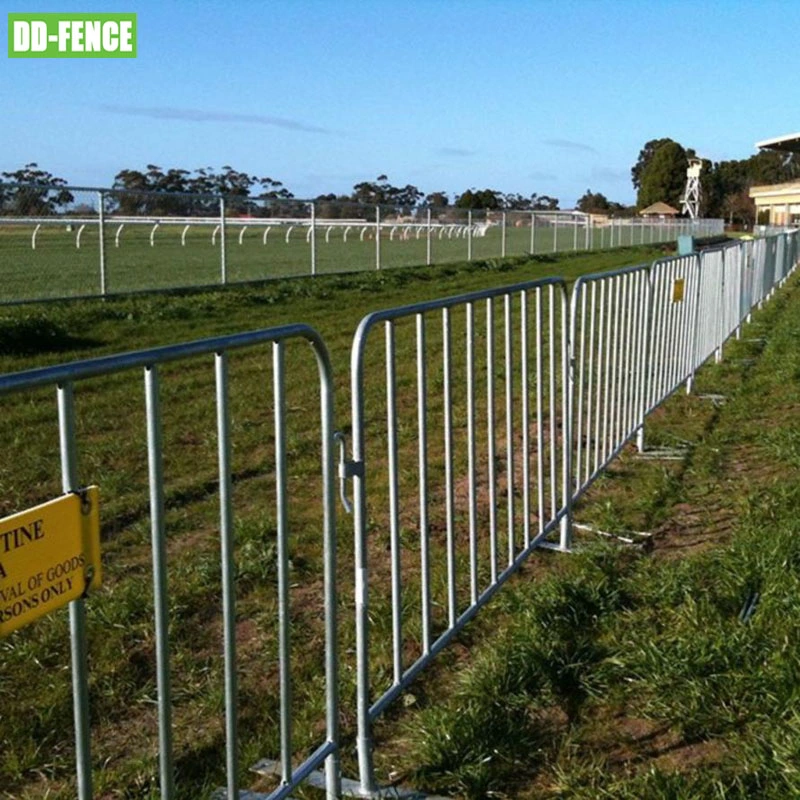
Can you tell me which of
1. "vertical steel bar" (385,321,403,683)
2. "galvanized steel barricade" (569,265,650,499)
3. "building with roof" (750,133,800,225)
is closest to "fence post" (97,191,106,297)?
"galvanized steel barricade" (569,265,650,499)

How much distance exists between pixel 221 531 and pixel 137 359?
0.54 m

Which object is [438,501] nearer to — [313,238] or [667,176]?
[313,238]

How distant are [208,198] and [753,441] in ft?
45.3

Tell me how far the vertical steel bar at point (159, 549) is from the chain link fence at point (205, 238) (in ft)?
38.9

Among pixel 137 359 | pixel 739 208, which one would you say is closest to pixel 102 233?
pixel 137 359

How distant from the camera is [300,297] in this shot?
57.7 ft

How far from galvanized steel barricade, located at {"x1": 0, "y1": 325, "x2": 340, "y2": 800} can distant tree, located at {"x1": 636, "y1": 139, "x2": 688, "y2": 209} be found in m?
118

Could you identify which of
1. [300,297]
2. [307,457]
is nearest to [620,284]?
[307,457]

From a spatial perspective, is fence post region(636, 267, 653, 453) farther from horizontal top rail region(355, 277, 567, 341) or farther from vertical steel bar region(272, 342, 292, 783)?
vertical steel bar region(272, 342, 292, 783)

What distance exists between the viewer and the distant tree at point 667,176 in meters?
115

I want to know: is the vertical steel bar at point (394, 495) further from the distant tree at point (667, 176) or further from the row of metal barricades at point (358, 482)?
the distant tree at point (667, 176)

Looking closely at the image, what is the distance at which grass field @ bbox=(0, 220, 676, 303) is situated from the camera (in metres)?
17.0

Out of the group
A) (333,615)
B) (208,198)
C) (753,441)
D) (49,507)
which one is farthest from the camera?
(208,198)

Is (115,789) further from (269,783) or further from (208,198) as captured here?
(208,198)
